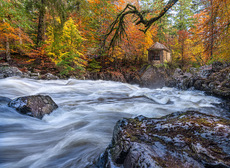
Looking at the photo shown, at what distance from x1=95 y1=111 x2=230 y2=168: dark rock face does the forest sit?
80.0 inches

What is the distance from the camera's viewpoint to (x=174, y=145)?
1.30m

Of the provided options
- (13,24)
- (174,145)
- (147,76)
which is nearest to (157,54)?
(147,76)

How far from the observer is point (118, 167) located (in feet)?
4.07

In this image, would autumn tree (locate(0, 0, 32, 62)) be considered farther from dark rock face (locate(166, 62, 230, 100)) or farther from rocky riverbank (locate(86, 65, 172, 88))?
dark rock face (locate(166, 62, 230, 100))

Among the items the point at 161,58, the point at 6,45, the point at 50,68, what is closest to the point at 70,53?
the point at 50,68

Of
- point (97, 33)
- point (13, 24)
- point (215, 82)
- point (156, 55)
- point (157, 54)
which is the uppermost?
point (13, 24)

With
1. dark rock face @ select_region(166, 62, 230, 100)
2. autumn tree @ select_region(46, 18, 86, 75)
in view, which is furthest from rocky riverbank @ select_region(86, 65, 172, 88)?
dark rock face @ select_region(166, 62, 230, 100)

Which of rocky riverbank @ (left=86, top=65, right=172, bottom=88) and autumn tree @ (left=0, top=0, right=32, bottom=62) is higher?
autumn tree @ (left=0, top=0, right=32, bottom=62)

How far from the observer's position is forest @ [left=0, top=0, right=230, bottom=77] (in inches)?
133

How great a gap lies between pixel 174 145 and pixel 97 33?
450 centimetres

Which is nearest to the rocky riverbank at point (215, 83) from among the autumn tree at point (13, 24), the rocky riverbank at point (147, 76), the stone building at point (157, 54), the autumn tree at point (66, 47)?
the rocky riverbank at point (147, 76)

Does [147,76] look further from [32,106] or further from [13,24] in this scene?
[32,106]

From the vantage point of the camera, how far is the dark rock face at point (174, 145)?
3.61 feet

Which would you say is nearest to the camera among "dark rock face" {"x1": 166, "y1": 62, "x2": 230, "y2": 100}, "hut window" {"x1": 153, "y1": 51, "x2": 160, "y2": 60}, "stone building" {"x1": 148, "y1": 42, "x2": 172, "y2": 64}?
"dark rock face" {"x1": 166, "y1": 62, "x2": 230, "y2": 100}
